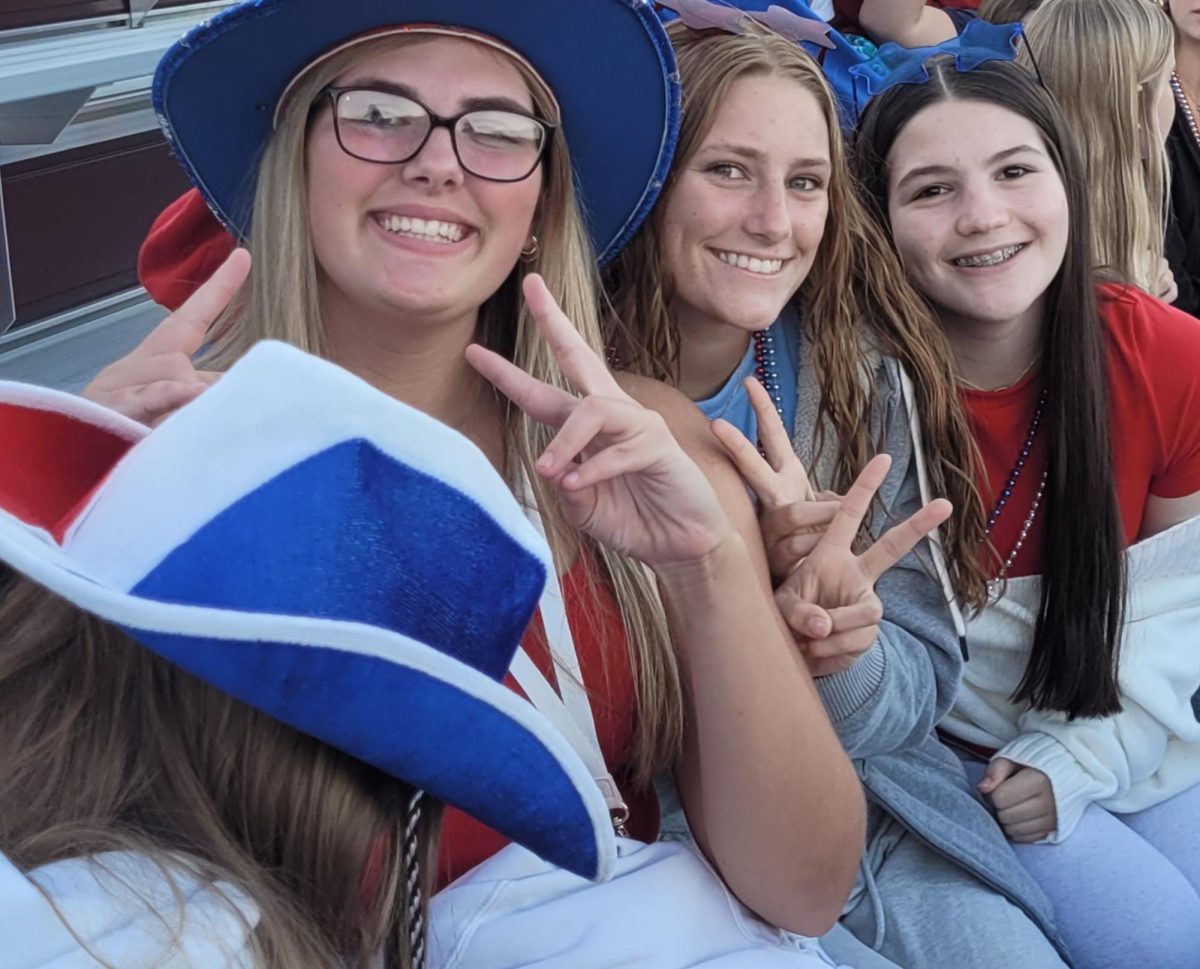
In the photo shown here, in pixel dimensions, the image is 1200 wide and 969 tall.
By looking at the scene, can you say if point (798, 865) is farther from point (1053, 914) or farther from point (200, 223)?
point (200, 223)

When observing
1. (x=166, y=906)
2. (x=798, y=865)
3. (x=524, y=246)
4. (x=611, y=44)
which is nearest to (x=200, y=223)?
(x=524, y=246)

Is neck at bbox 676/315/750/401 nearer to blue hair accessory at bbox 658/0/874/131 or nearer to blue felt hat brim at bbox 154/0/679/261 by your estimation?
blue felt hat brim at bbox 154/0/679/261

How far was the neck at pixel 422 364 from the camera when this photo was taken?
1.63 meters

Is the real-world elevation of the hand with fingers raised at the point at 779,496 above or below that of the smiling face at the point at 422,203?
below

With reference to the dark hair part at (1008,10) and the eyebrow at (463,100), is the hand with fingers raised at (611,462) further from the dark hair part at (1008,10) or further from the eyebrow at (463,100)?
the dark hair part at (1008,10)

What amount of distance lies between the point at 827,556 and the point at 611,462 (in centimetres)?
43

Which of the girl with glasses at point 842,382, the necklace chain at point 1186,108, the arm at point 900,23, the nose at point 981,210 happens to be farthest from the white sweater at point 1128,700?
the necklace chain at point 1186,108

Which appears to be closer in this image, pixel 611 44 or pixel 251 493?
pixel 251 493

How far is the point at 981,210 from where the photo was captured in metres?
1.95

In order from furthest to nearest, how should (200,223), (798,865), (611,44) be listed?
(200,223)
(611,44)
(798,865)

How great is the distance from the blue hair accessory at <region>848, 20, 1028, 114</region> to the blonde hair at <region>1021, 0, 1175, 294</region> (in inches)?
20.6

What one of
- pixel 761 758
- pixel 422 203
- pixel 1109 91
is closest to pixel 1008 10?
pixel 1109 91

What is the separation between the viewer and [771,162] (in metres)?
1.87

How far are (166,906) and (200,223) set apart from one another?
155 centimetres
